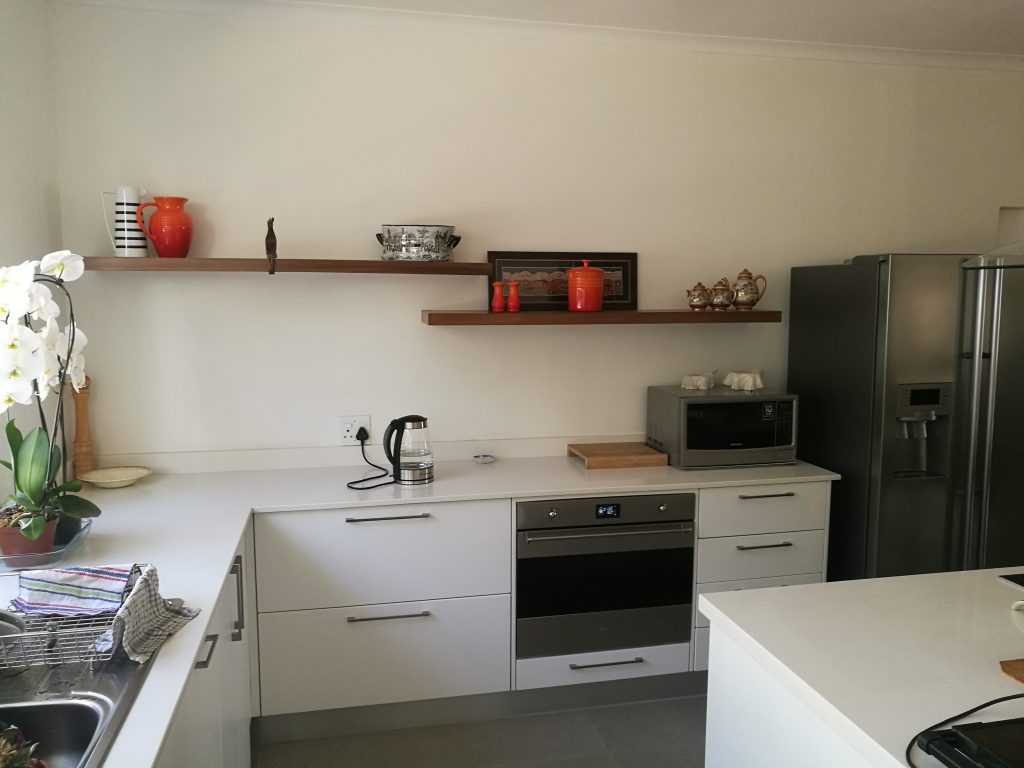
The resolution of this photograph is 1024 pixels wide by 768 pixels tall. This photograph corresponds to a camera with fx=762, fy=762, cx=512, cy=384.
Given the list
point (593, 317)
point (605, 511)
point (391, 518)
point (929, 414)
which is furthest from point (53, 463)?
point (929, 414)

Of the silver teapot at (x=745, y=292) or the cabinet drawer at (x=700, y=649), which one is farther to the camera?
the silver teapot at (x=745, y=292)

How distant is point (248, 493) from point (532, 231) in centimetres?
148

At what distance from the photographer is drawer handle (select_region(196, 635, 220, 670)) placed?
154 centimetres

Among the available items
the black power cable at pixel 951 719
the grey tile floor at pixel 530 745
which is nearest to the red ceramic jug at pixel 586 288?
the grey tile floor at pixel 530 745

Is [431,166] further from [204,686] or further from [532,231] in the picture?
[204,686]

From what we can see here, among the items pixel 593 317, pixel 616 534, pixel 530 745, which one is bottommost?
pixel 530 745

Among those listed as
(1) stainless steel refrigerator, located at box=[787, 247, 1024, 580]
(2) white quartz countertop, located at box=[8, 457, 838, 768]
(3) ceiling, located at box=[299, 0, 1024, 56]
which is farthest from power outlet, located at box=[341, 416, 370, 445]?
(1) stainless steel refrigerator, located at box=[787, 247, 1024, 580]

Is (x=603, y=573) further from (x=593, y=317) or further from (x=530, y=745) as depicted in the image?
(x=593, y=317)

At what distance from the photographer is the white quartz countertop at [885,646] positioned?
118 centimetres

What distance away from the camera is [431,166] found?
2.98 m

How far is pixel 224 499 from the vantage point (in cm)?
252

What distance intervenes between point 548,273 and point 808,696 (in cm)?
211

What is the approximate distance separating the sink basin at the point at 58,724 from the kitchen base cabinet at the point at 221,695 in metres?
0.14

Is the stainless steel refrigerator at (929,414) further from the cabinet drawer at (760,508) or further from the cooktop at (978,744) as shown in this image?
Answer: the cooktop at (978,744)
